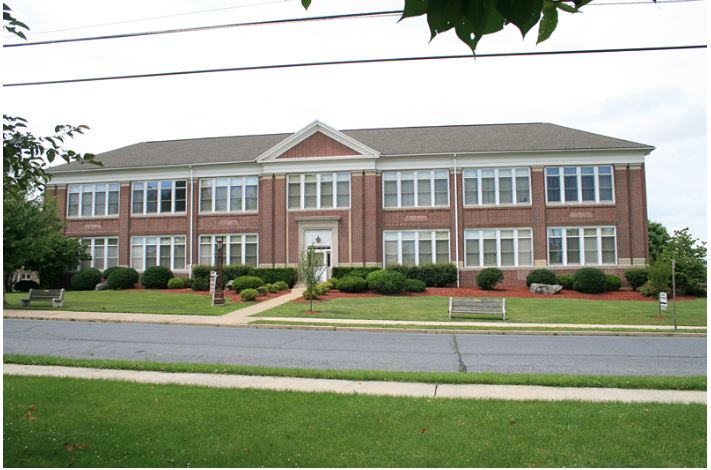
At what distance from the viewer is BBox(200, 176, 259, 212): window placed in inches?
1502

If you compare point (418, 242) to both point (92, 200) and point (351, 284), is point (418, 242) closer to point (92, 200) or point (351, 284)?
point (351, 284)

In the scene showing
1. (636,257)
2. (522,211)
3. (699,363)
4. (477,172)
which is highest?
(477,172)

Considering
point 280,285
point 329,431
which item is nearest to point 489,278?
point 280,285

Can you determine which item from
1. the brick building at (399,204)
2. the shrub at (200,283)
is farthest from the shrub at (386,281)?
Answer: the shrub at (200,283)

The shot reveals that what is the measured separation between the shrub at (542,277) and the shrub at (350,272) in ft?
28.3

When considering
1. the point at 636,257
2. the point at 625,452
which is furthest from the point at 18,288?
the point at 625,452

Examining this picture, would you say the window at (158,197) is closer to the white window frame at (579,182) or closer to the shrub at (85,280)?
the shrub at (85,280)

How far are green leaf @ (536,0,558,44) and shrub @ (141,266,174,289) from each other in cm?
3665

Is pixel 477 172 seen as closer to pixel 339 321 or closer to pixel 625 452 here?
pixel 339 321

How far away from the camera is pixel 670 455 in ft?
17.9

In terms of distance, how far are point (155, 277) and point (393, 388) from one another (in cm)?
3077

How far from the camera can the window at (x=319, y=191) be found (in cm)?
3669

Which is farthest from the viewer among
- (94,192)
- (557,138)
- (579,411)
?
(94,192)

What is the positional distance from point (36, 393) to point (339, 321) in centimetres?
1317
